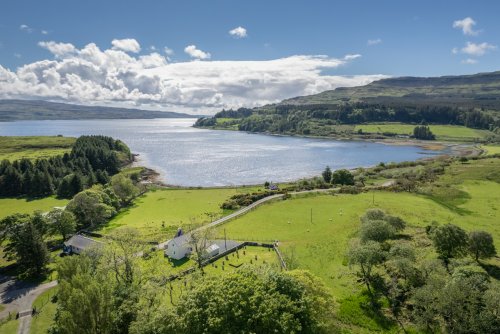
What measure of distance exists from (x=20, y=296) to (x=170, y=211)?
4450 centimetres

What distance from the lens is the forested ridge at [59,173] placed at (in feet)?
367

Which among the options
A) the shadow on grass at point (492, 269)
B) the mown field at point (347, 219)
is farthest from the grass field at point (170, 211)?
the shadow on grass at point (492, 269)

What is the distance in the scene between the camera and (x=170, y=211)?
303ft

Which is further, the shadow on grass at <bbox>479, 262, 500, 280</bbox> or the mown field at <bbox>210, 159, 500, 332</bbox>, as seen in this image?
the mown field at <bbox>210, 159, 500, 332</bbox>

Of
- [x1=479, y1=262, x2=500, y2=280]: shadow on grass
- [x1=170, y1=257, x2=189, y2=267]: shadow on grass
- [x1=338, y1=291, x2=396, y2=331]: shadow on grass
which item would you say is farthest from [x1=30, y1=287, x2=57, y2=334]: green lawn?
[x1=479, y1=262, x2=500, y2=280]: shadow on grass

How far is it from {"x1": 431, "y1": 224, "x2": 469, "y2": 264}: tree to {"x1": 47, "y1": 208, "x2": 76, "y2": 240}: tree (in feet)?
212

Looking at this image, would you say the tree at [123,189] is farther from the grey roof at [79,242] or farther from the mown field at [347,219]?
the mown field at [347,219]

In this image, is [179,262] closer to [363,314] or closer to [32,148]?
[363,314]

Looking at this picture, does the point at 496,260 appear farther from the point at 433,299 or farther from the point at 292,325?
the point at 292,325

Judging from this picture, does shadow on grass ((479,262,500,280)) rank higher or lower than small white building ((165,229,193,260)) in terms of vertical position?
higher

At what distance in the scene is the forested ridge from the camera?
112 metres

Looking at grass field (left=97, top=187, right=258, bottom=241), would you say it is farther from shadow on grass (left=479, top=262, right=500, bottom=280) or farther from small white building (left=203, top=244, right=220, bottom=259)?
shadow on grass (left=479, top=262, right=500, bottom=280)

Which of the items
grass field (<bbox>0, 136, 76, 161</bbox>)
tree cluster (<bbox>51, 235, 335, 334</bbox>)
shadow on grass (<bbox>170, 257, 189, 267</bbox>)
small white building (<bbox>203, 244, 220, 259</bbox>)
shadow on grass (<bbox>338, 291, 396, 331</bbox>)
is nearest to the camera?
tree cluster (<bbox>51, 235, 335, 334</bbox>)

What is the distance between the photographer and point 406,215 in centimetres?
7188
